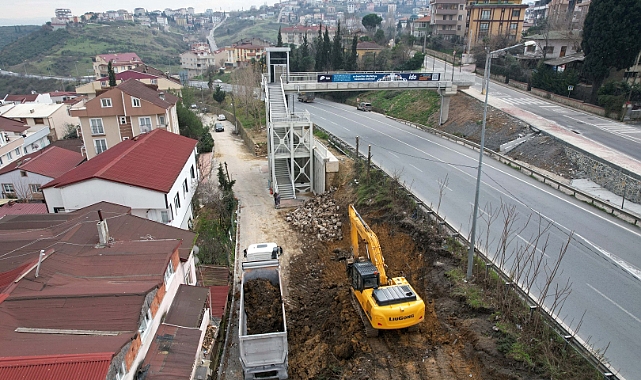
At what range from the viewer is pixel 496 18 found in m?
69.2

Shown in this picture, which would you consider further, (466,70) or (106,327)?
(466,70)

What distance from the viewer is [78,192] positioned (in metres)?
20.5

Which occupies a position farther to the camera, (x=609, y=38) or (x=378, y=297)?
(x=609, y=38)

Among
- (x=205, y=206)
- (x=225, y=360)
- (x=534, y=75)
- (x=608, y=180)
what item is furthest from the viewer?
(x=534, y=75)

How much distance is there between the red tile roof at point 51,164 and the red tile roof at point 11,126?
32.4 ft

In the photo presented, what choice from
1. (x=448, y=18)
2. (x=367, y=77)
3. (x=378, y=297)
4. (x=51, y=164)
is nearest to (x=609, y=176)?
(x=378, y=297)

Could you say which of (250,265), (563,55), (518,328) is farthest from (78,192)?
(563,55)

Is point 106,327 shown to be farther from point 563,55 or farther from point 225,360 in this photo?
point 563,55

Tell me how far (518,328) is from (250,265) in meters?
10.7

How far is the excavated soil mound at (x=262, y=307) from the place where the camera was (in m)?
15.5

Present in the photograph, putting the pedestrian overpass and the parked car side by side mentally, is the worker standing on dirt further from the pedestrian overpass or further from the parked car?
the parked car

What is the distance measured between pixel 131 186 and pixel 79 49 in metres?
156

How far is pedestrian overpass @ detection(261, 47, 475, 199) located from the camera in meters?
30.4

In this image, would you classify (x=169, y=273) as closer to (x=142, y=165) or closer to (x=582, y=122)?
(x=142, y=165)
